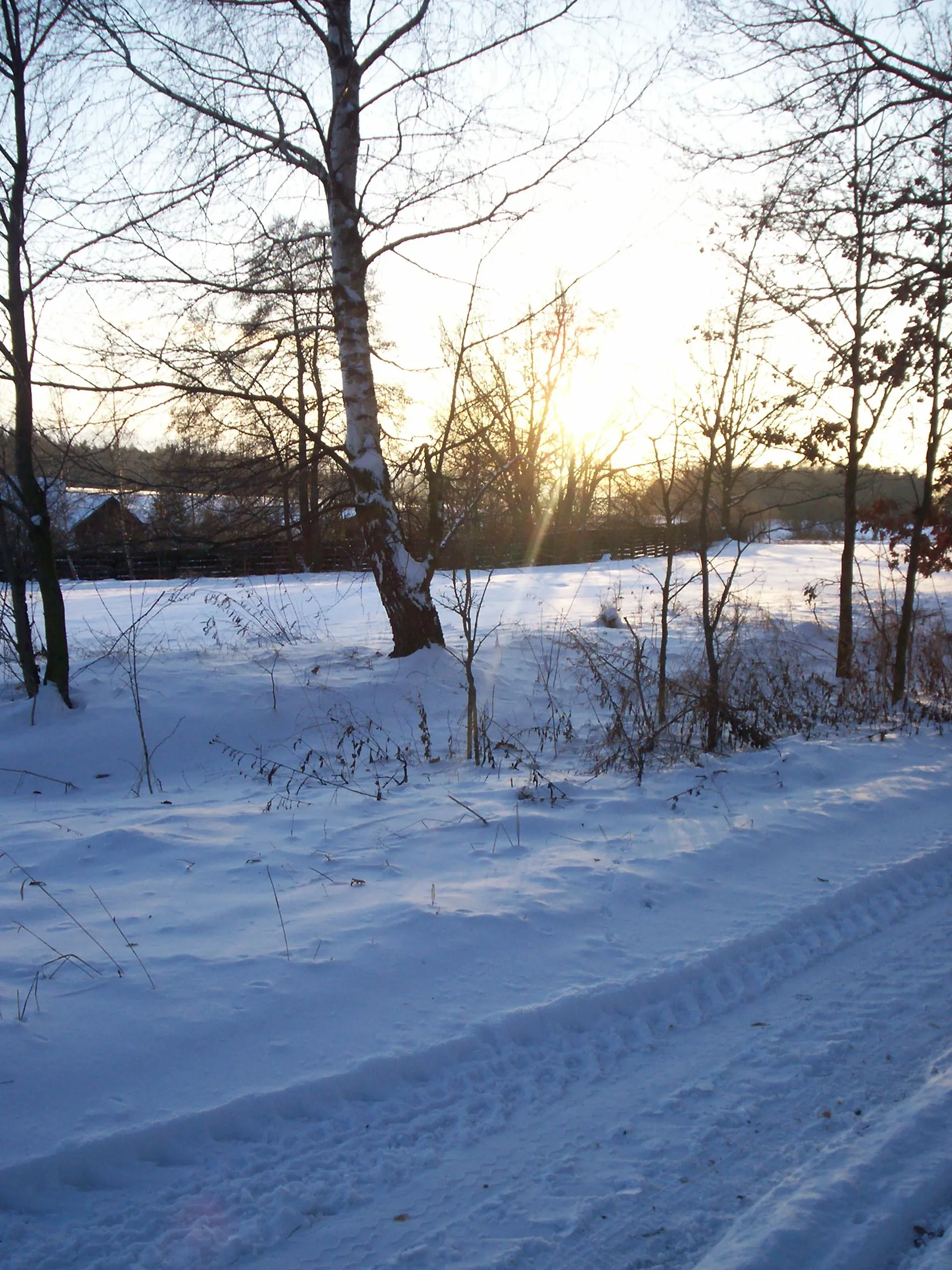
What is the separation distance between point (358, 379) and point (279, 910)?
6.73 metres

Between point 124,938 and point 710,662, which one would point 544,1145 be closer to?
point 124,938

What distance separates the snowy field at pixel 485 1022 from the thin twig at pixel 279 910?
0.02 m

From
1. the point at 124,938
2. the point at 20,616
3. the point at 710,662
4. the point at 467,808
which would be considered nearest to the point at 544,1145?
the point at 124,938

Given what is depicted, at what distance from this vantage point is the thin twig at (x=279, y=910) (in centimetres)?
345

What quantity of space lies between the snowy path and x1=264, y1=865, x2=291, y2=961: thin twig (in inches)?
31.7

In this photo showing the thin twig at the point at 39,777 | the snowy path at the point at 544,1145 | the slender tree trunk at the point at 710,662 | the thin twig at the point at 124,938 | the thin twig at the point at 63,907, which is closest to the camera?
the snowy path at the point at 544,1145

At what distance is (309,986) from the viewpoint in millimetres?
3211

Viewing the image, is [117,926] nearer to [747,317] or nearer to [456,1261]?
[456,1261]

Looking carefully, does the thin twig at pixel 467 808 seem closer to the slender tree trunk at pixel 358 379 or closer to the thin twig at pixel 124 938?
the thin twig at pixel 124 938

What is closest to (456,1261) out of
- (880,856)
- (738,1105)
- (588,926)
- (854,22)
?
(738,1105)

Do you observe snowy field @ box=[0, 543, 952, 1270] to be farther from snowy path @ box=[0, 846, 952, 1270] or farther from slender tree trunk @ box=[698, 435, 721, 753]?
slender tree trunk @ box=[698, 435, 721, 753]

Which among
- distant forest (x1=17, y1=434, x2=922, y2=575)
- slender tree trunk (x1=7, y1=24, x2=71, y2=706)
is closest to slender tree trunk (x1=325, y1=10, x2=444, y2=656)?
distant forest (x1=17, y1=434, x2=922, y2=575)

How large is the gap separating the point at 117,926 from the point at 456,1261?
2.25 metres

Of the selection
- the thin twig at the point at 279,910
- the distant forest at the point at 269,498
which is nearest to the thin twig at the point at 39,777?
the distant forest at the point at 269,498
